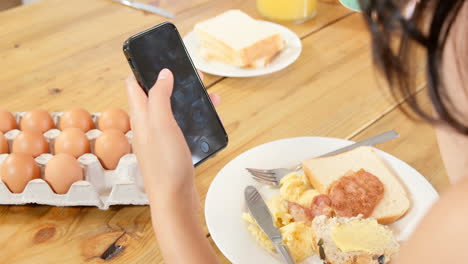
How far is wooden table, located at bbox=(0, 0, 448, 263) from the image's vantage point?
82 cm

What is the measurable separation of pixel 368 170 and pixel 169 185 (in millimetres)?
357

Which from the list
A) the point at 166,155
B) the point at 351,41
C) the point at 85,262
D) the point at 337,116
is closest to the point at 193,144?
the point at 166,155

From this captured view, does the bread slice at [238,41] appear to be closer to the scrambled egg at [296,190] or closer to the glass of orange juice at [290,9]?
the glass of orange juice at [290,9]

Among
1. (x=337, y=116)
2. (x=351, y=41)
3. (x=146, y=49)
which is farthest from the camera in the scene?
(x=351, y=41)

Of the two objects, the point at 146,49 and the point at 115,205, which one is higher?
the point at 146,49

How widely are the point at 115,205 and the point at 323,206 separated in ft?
1.12

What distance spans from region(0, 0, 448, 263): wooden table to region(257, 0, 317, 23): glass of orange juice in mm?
34

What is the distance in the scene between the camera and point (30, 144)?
898 mm

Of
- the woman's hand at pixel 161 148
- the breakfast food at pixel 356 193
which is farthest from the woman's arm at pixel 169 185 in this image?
the breakfast food at pixel 356 193

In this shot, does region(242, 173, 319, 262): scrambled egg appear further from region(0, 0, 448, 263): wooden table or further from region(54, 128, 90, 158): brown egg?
region(54, 128, 90, 158): brown egg

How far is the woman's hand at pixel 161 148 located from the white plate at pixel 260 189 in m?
0.08

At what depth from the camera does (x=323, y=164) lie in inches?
35.1

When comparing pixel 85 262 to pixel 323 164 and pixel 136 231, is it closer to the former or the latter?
pixel 136 231

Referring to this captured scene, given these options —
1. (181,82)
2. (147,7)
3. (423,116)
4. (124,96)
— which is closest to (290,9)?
(147,7)
